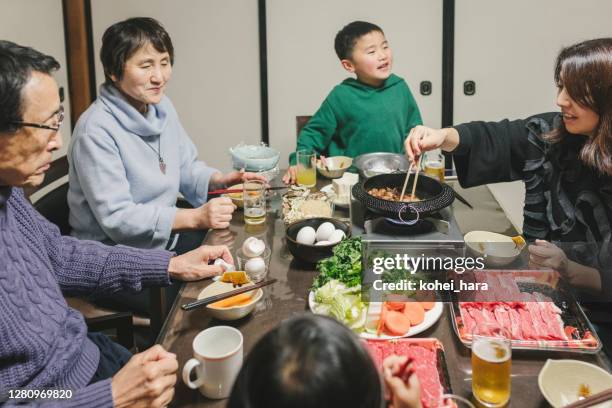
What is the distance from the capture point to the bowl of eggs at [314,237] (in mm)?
1674

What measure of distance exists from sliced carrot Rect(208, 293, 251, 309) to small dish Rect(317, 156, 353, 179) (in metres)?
1.11

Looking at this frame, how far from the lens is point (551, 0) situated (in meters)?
3.95

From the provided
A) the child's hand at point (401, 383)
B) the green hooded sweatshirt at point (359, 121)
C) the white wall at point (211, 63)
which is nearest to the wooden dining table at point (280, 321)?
the child's hand at point (401, 383)

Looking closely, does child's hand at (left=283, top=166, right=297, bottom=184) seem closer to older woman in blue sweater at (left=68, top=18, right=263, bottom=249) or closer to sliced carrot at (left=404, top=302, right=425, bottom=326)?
older woman in blue sweater at (left=68, top=18, right=263, bottom=249)

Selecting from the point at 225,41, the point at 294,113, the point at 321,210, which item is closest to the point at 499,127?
the point at 321,210

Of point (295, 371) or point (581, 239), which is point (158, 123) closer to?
point (581, 239)

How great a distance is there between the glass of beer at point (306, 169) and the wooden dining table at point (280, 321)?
324 millimetres

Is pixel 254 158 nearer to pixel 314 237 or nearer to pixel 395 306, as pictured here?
pixel 314 237

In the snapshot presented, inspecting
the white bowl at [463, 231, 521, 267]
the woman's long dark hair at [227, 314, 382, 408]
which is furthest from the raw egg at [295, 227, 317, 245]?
the woman's long dark hair at [227, 314, 382, 408]

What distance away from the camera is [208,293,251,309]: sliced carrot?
1.44 metres

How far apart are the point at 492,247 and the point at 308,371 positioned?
1.21 metres

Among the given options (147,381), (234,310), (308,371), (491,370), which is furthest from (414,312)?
(308,371)

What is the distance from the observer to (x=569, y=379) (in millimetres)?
1155

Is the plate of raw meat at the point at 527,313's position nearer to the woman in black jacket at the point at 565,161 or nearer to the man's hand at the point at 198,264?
the woman in black jacket at the point at 565,161
